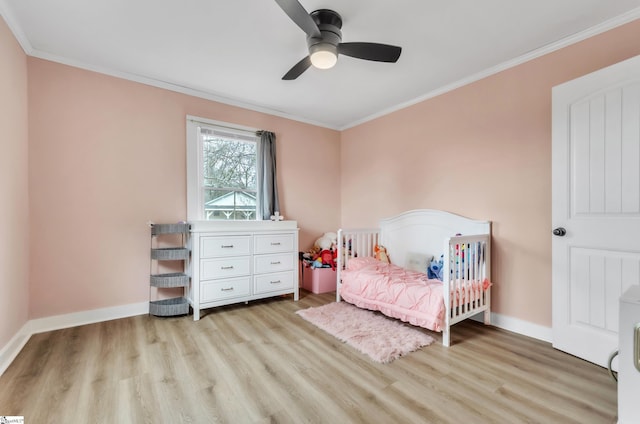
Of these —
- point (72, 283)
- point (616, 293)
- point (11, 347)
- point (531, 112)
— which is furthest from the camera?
point (72, 283)

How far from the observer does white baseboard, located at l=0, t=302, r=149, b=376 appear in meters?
2.00

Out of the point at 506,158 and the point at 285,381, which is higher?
the point at 506,158

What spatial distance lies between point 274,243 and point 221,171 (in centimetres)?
108

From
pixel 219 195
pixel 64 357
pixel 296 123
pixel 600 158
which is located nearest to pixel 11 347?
pixel 64 357

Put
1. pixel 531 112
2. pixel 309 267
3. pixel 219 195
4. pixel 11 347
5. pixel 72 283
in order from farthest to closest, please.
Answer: pixel 309 267, pixel 219 195, pixel 72 283, pixel 531 112, pixel 11 347

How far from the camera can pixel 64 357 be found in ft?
6.75

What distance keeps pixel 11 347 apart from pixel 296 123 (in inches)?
139

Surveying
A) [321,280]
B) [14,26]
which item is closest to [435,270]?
[321,280]

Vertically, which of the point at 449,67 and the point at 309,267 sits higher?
the point at 449,67

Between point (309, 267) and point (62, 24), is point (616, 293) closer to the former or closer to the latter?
point (309, 267)

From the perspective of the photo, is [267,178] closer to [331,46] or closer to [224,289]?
[224,289]

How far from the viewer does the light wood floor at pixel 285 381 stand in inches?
58.8

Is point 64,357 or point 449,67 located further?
point 449,67

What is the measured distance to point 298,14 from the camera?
1.58m
